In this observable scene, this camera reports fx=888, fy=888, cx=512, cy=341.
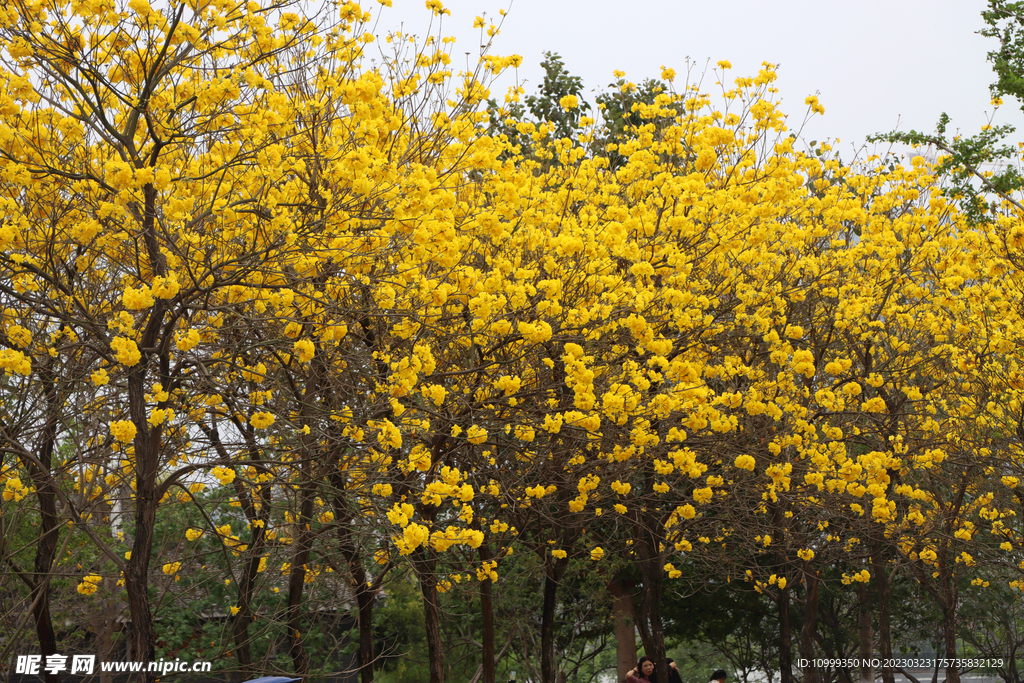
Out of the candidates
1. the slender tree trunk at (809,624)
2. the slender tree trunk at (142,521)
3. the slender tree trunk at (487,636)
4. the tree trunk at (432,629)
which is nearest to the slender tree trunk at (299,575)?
the tree trunk at (432,629)

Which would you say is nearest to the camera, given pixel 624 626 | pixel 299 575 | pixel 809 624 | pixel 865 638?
pixel 299 575

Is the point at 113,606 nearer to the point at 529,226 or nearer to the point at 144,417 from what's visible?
the point at 144,417

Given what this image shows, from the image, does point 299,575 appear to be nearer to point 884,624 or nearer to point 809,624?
point 809,624

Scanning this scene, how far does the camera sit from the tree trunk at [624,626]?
14.1 meters

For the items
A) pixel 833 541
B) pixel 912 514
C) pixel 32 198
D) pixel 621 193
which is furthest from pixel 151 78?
pixel 833 541

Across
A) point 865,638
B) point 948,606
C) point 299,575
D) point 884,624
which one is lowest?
point 865,638

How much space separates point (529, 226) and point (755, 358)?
13.8 ft

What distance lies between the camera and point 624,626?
46.4ft

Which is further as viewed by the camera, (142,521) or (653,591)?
(653,591)

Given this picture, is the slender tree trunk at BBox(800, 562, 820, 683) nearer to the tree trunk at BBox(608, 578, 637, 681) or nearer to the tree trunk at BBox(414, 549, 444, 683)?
the tree trunk at BBox(608, 578, 637, 681)

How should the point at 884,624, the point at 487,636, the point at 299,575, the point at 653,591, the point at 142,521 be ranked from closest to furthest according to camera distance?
1. the point at 142,521
2. the point at 299,575
3. the point at 487,636
4. the point at 653,591
5. the point at 884,624

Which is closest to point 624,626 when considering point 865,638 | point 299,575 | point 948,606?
point 865,638

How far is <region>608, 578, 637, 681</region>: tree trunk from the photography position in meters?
14.1

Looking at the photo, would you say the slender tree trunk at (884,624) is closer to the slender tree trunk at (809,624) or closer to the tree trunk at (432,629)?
the slender tree trunk at (809,624)
